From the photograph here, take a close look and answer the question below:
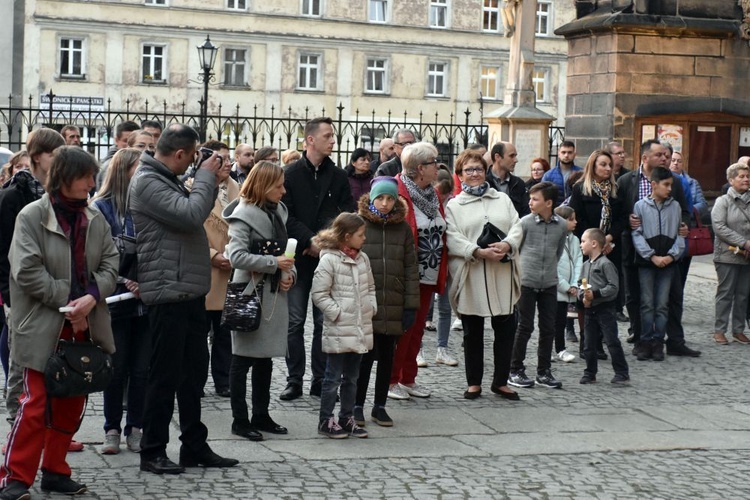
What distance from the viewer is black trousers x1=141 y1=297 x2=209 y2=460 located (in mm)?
7246

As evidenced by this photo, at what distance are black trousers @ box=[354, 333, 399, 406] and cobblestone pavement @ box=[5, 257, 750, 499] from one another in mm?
202

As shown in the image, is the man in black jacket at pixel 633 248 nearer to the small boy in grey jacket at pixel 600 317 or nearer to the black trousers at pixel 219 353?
the small boy in grey jacket at pixel 600 317

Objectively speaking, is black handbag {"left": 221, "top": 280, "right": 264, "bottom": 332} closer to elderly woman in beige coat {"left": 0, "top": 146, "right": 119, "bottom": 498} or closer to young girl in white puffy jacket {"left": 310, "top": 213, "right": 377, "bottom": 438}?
young girl in white puffy jacket {"left": 310, "top": 213, "right": 377, "bottom": 438}

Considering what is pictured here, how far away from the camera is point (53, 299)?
6637 mm

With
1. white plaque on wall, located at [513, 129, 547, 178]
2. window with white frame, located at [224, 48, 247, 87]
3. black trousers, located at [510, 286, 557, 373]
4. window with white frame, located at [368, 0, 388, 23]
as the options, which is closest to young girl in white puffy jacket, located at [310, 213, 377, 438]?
black trousers, located at [510, 286, 557, 373]

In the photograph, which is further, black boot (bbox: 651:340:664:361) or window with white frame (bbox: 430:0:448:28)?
window with white frame (bbox: 430:0:448:28)

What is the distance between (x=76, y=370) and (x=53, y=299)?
0.38 metres

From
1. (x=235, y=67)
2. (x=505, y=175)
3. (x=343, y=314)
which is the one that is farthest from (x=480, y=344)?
(x=235, y=67)

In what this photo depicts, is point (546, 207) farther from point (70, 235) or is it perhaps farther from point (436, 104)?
point (436, 104)

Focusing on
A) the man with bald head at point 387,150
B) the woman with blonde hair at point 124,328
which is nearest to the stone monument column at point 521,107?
the man with bald head at point 387,150

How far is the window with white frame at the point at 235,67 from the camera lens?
49.2 m

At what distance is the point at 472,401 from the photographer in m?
9.81

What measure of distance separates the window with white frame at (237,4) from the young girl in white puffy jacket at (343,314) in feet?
137

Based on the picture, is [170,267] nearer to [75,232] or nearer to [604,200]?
[75,232]
